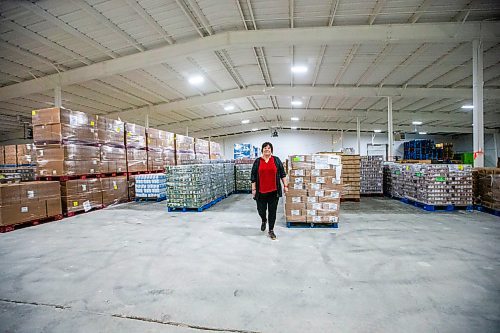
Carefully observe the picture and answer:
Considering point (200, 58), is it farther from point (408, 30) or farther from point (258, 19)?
point (408, 30)

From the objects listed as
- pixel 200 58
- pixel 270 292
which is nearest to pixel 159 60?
pixel 200 58

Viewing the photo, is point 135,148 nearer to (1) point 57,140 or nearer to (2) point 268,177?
(1) point 57,140

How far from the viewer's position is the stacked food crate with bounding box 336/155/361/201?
902cm

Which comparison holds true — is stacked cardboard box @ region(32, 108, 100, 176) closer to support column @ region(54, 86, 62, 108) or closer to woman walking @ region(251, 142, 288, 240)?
support column @ region(54, 86, 62, 108)

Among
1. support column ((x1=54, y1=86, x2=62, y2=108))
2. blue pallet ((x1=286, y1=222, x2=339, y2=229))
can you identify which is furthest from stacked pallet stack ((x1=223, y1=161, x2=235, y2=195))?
support column ((x1=54, y1=86, x2=62, y2=108))

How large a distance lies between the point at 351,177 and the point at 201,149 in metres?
9.05

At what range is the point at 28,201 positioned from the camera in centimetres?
595

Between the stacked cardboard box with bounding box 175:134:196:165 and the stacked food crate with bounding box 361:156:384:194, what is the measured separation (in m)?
8.07

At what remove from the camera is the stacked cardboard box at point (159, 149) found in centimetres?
1080

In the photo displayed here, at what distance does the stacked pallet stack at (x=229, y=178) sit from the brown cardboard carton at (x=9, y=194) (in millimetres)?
6285

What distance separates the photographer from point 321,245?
13.5 ft

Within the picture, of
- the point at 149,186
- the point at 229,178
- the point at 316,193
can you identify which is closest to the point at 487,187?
the point at 316,193

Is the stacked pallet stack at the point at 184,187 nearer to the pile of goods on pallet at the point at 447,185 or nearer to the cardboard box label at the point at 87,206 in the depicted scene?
the cardboard box label at the point at 87,206

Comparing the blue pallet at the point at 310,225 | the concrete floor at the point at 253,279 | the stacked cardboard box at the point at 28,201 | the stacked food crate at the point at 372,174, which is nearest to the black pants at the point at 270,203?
the concrete floor at the point at 253,279
